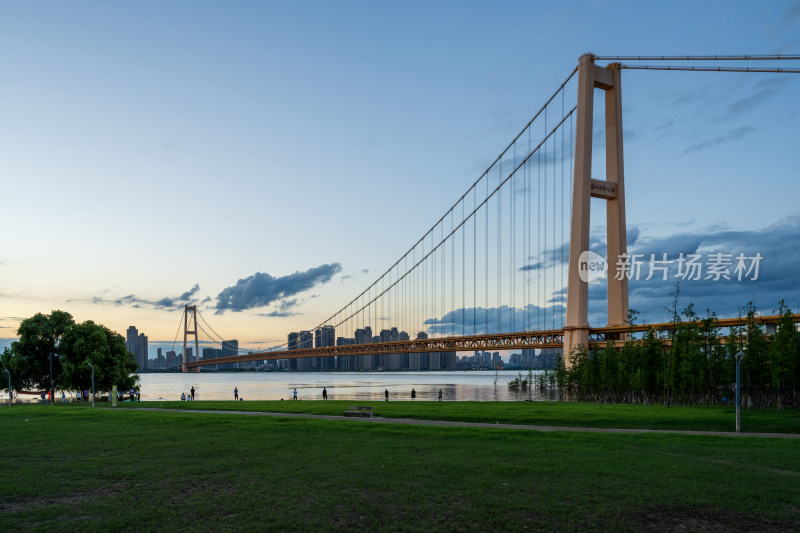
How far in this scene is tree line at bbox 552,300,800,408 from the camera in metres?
26.3

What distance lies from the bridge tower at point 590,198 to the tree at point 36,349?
40089 mm

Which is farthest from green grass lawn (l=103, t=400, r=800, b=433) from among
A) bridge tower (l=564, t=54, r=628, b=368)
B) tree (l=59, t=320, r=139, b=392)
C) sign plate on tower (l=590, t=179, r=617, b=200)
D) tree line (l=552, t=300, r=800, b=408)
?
tree (l=59, t=320, r=139, b=392)

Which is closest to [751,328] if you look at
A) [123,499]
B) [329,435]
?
[329,435]

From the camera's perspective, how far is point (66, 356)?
44969 millimetres

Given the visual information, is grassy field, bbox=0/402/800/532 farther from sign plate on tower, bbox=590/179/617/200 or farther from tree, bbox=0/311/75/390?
tree, bbox=0/311/75/390

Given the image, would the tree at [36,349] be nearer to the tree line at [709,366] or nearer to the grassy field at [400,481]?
the grassy field at [400,481]

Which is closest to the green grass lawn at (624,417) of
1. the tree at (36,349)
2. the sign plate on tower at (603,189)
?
the sign plate on tower at (603,189)

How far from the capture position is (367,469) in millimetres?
11820

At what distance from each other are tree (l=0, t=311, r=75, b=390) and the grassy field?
33663 millimetres

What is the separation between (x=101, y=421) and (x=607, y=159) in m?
36.1

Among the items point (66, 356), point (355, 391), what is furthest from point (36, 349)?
point (355, 391)

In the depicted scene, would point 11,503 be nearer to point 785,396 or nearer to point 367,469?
point 367,469

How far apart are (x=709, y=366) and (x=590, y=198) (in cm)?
1435

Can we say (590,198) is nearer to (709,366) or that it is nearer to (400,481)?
(709,366)
